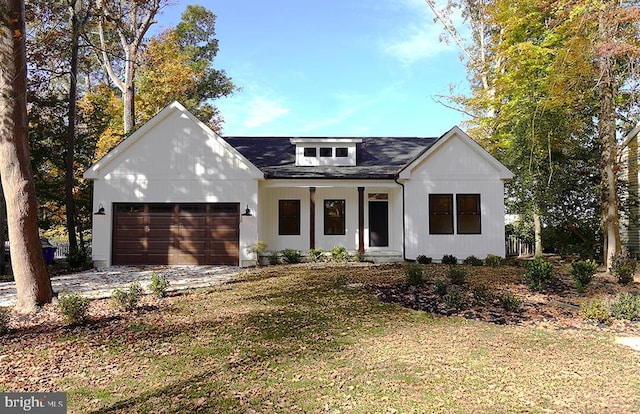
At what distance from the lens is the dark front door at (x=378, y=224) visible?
54.2 feet

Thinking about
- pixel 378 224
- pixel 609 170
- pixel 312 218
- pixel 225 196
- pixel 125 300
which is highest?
pixel 609 170

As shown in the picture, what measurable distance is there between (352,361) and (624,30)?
9.78m

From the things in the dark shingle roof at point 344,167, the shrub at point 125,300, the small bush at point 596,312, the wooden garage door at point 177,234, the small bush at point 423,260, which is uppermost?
the dark shingle roof at point 344,167

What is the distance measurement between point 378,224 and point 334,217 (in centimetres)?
179

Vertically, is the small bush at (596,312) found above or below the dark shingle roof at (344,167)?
below

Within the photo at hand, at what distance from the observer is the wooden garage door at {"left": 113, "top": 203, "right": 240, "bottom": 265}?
47.9 ft

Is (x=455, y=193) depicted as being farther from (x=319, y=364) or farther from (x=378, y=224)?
(x=319, y=364)

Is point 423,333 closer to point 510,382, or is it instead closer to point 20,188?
point 510,382

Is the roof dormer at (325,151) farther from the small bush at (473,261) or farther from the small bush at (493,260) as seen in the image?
the small bush at (493,260)

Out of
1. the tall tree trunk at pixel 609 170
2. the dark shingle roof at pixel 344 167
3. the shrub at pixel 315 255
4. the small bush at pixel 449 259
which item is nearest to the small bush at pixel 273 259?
the shrub at pixel 315 255

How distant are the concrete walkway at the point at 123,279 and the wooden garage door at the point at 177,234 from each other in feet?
1.82

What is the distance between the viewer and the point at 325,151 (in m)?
17.0

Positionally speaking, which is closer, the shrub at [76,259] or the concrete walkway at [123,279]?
the concrete walkway at [123,279]

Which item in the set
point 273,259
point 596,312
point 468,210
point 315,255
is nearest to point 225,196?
point 273,259
